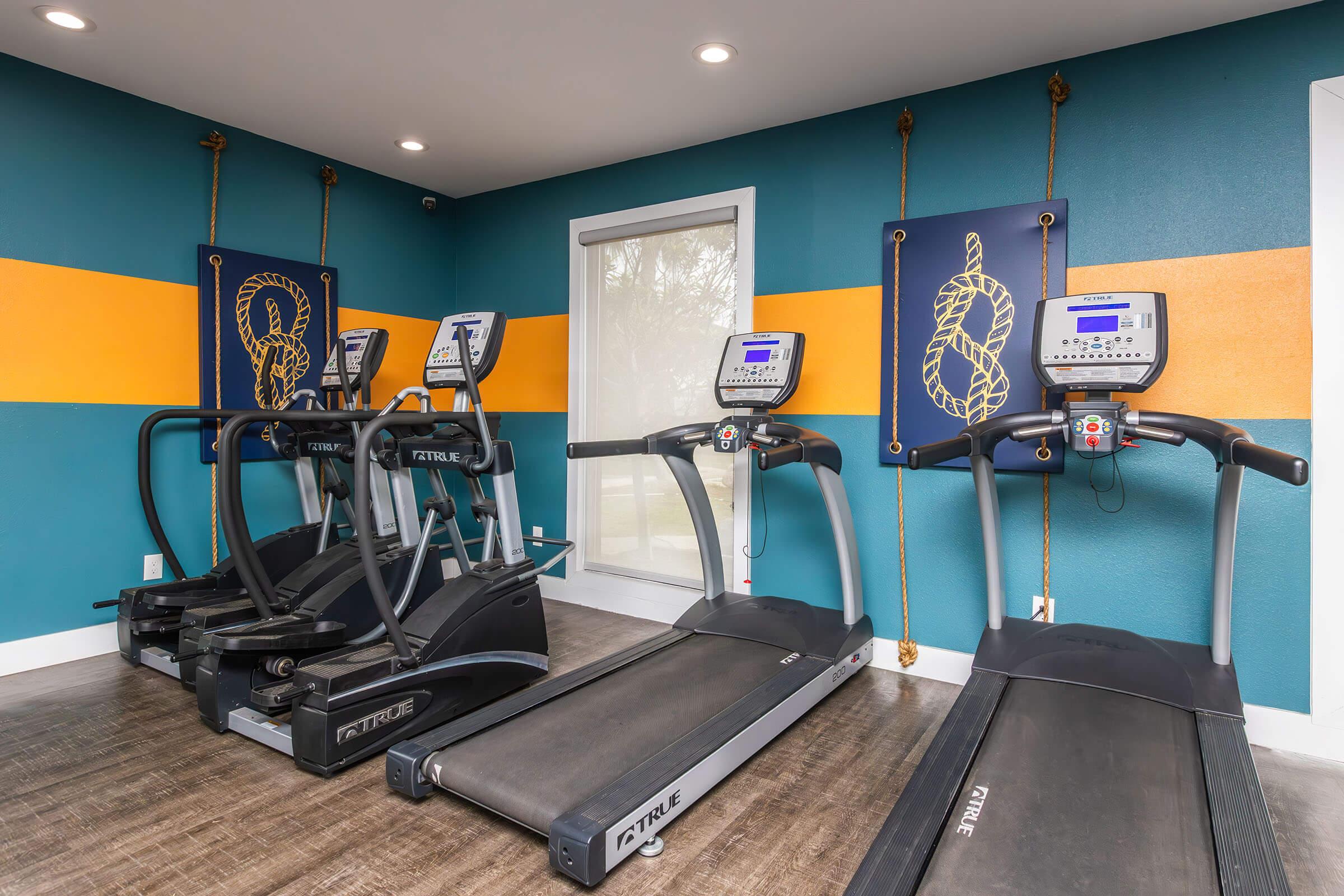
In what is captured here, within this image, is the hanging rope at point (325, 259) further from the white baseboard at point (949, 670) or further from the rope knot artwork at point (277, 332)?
the white baseboard at point (949, 670)

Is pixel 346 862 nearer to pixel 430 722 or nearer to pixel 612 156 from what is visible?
pixel 430 722

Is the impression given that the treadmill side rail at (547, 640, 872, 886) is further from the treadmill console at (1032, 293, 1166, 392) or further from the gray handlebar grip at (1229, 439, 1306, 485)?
the gray handlebar grip at (1229, 439, 1306, 485)

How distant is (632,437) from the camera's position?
438cm

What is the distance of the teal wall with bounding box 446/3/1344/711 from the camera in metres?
2.63

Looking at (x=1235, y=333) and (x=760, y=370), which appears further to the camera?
(x=760, y=370)

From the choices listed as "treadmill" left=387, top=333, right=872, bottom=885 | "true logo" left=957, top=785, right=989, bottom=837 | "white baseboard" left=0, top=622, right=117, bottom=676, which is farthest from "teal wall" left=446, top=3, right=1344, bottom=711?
"white baseboard" left=0, top=622, right=117, bottom=676

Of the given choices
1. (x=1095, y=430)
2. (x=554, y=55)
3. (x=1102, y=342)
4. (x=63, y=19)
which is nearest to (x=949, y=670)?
(x=1095, y=430)

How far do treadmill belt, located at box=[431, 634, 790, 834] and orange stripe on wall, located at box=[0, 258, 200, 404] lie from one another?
263cm

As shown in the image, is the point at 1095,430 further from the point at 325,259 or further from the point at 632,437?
the point at 325,259

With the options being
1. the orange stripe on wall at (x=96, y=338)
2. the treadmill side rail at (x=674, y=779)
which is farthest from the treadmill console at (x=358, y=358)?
the treadmill side rail at (x=674, y=779)

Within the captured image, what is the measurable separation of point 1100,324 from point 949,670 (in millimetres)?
1660

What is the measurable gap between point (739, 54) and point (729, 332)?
4.53 ft

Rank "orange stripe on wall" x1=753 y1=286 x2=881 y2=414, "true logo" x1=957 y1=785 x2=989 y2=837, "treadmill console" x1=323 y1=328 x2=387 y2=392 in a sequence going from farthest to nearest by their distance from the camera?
"treadmill console" x1=323 y1=328 x2=387 y2=392 → "orange stripe on wall" x1=753 y1=286 x2=881 y2=414 → "true logo" x1=957 y1=785 x2=989 y2=837

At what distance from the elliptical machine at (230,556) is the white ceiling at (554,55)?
1.19 metres
